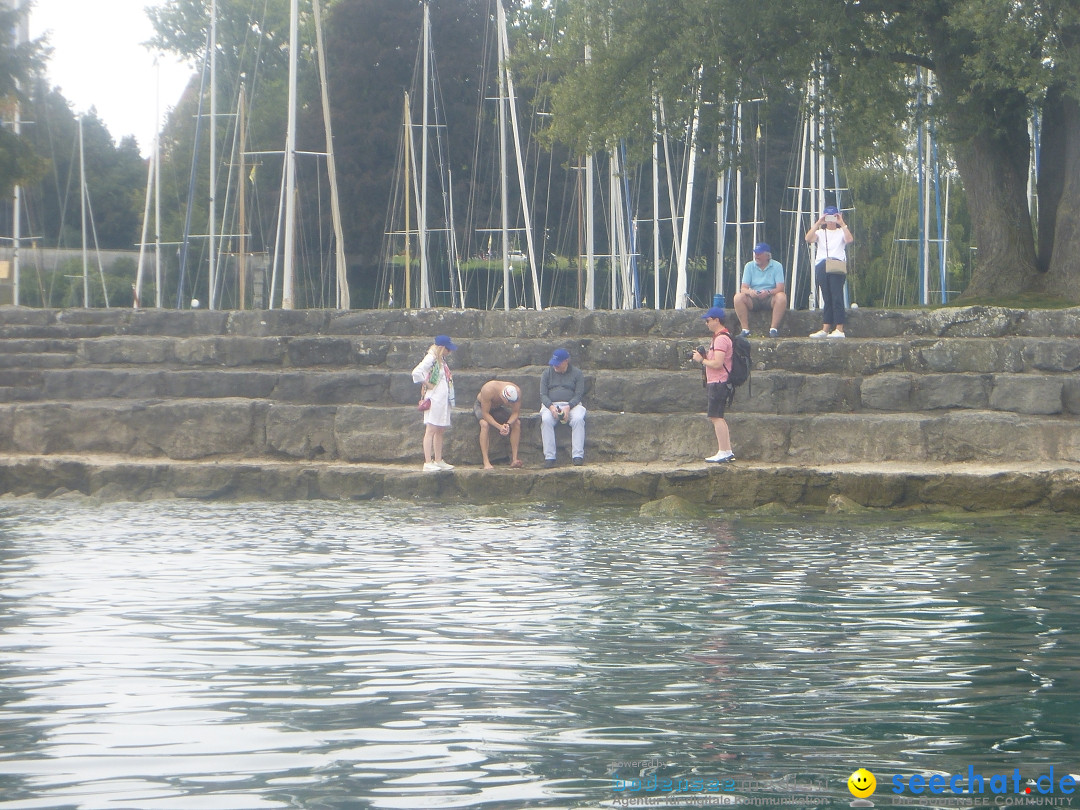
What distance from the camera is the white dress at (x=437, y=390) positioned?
15.1 meters

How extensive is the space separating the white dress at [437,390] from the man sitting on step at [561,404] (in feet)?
3.52

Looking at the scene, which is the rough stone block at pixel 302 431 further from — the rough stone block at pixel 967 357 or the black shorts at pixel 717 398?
the rough stone block at pixel 967 357

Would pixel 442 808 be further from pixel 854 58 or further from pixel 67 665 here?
pixel 854 58

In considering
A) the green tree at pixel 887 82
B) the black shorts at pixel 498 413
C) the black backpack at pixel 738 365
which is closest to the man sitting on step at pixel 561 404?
the black shorts at pixel 498 413

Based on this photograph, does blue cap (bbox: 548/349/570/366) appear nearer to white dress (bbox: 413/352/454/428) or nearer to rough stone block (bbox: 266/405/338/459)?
white dress (bbox: 413/352/454/428)

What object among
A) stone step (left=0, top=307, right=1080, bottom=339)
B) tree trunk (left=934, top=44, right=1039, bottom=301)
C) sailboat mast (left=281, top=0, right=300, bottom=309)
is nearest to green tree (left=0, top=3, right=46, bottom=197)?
sailboat mast (left=281, top=0, right=300, bottom=309)

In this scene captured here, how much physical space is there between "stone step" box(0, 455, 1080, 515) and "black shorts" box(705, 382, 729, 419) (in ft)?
1.87

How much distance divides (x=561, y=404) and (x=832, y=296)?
11.7ft

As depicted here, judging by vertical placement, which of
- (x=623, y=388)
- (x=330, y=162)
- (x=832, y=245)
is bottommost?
(x=623, y=388)

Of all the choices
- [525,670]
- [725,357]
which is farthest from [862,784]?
[725,357]

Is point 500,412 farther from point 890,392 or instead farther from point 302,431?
point 890,392

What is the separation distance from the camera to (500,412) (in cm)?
1545

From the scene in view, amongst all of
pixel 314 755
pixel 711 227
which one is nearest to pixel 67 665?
pixel 314 755

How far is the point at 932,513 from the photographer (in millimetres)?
12977
